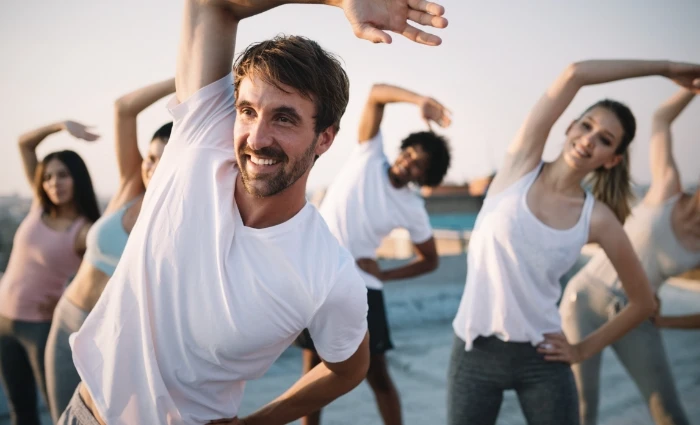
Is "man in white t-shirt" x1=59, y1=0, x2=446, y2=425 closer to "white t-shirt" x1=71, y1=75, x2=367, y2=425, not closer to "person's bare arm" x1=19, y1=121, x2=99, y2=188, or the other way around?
"white t-shirt" x1=71, y1=75, x2=367, y2=425

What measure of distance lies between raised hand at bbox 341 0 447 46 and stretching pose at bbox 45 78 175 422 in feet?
4.50

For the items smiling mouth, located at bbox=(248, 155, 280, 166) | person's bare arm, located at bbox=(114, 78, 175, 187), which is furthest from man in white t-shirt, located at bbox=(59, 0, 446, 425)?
person's bare arm, located at bbox=(114, 78, 175, 187)

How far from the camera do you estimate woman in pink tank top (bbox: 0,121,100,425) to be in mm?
3145

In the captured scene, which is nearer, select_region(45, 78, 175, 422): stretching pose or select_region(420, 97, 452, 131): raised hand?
select_region(45, 78, 175, 422): stretching pose

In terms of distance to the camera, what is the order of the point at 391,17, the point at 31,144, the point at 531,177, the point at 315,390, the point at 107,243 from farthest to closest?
1. the point at 31,144
2. the point at 107,243
3. the point at 531,177
4. the point at 315,390
5. the point at 391,17

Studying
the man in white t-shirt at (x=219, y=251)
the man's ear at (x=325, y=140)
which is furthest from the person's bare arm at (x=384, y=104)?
the man in white t-shirt at (x=219, y=251)

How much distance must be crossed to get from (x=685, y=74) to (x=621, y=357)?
1609 millimetres

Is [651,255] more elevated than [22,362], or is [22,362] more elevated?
[651,255]

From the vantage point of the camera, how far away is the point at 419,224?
3.92 meters

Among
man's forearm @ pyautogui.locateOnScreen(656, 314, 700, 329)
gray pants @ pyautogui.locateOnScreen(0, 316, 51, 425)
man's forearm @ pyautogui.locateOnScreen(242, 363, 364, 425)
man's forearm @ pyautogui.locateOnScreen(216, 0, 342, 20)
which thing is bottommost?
gray pants @ pyautogui.locateOnScreen(0, 316, 51, 425)

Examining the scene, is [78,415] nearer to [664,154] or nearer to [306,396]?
[306,396]

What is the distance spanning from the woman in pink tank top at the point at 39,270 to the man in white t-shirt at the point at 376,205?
4.59 ft

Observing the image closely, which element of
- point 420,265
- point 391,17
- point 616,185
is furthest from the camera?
point 420,265

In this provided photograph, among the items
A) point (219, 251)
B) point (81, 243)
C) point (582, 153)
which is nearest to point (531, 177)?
point (582, 153)
